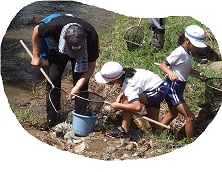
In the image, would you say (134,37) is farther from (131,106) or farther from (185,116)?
(131,106)

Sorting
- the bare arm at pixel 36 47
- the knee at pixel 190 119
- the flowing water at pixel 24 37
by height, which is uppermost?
the bare arm at pixel 36 47

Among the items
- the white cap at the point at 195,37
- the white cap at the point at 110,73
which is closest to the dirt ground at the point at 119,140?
the white cap at the point at 110,73

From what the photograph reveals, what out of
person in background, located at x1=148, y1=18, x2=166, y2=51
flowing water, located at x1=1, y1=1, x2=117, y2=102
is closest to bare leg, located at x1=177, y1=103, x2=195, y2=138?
person in background, located at x1=148, y1=18, x2=166, y2=51

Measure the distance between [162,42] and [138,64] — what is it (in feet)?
1.48

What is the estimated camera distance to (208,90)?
4102 mm

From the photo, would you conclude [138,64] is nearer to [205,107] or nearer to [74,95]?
[205,107]

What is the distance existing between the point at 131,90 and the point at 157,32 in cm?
168

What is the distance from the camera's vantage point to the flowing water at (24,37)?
4941 mm

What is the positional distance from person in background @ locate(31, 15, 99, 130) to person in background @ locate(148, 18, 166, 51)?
4.96ft

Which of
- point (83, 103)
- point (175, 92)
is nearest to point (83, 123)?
point (83, 103)

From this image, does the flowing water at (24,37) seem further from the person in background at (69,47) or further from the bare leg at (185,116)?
the bare leg at (185,116)

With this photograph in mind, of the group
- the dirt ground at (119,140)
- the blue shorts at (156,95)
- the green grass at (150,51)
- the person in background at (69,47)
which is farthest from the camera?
the green grass at (150,51)

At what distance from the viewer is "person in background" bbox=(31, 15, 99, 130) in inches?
138

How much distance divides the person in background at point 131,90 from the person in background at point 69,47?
Result: 15 cm
